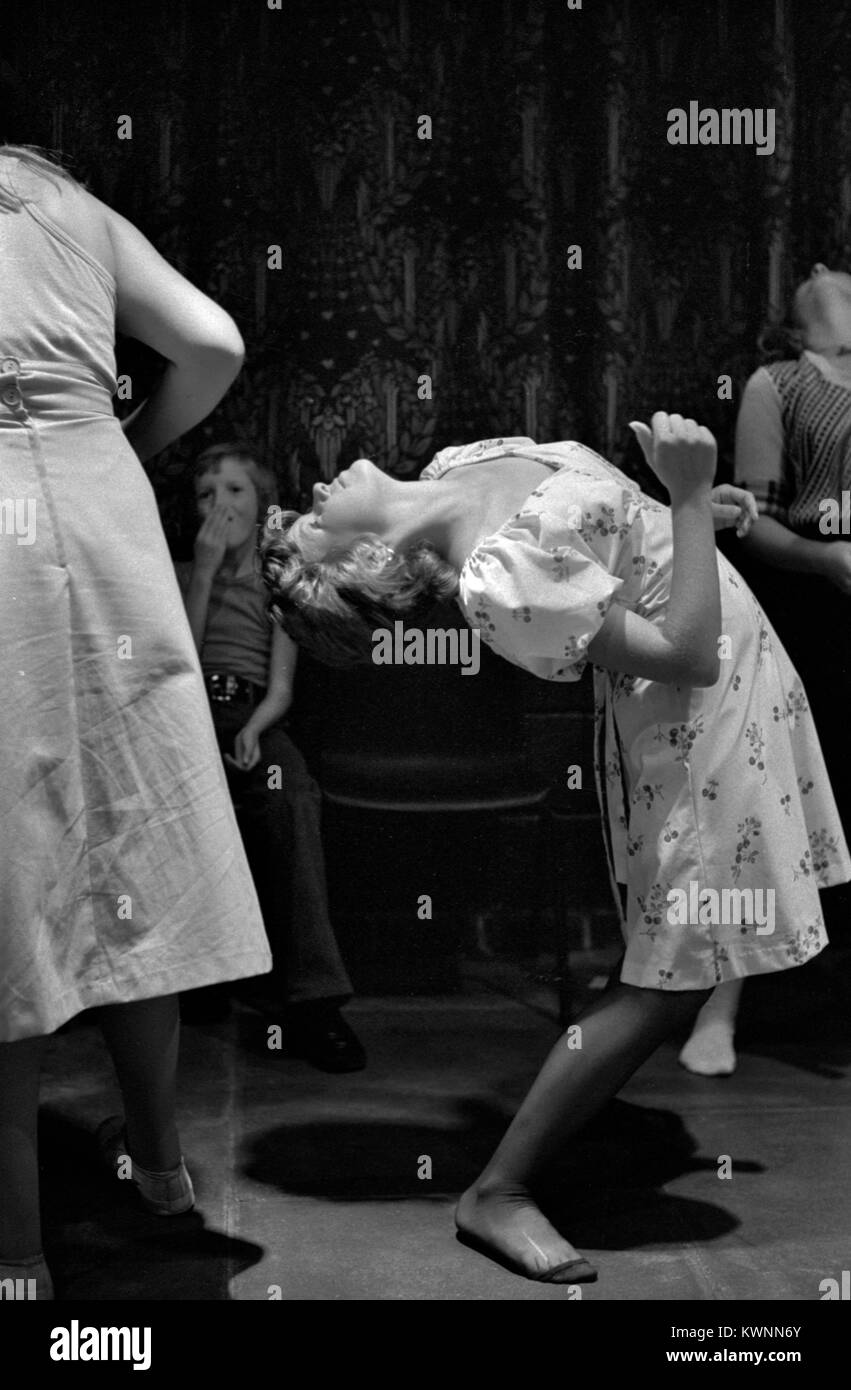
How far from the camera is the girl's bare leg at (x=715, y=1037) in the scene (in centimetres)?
250

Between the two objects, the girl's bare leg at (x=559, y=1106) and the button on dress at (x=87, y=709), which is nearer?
the button on dress at (x=87, y=709)

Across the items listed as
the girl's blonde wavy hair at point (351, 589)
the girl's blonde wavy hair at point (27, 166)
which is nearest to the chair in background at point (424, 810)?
the girl's blonde wavy hair at point (351, 589)

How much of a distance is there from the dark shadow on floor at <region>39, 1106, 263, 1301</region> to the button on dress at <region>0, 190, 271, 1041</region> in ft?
1.20

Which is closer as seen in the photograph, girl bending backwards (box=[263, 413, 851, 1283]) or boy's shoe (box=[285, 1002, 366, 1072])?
girl bending backwards (box=[263, 413, 851, 1283])

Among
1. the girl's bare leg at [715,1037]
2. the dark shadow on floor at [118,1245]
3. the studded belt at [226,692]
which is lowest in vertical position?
the dark shadow on floor at [118,1245]

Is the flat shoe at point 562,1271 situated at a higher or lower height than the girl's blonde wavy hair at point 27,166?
lower

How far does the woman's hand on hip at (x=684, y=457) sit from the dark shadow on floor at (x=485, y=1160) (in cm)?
95

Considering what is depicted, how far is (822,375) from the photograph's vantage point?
243 cm

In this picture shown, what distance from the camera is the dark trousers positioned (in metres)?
2.43

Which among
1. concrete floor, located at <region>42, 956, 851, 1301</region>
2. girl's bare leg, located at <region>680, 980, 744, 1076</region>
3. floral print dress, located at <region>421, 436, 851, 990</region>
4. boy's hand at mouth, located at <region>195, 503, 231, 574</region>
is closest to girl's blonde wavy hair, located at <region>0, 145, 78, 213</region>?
boy's hand at mouth, located at <region>195, 503, 231, 574</region>

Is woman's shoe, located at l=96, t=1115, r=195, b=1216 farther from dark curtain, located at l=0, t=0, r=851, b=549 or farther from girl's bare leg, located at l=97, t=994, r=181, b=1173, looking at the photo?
dark curtain, located at l=0, t=0, r=851, b=549

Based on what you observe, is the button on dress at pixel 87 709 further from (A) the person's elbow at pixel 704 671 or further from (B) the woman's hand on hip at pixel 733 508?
(B) the woman's hand on hip at pixel 733 508
